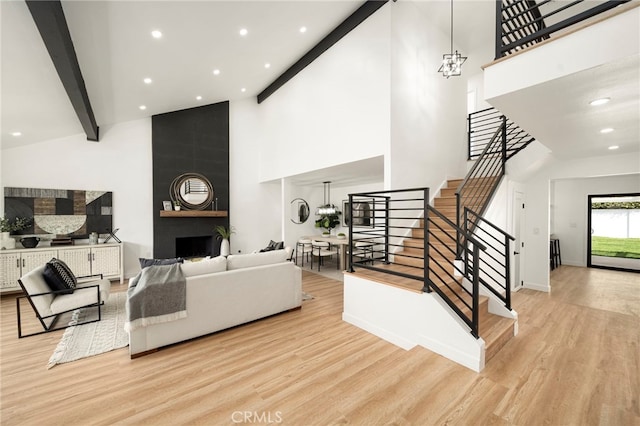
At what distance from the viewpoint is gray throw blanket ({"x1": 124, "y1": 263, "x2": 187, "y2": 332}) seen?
2.78 metres

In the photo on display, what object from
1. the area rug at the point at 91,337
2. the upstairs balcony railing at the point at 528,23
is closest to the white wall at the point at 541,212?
the upstairs balcony railing at the point at 528,23

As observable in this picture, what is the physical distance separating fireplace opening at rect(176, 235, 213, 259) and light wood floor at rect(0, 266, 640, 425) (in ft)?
11.2

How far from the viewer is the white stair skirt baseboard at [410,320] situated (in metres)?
2.54

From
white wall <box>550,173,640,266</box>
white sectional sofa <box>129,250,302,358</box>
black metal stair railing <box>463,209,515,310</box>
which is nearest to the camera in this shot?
white sectional sofa <box>129,250,302,358</box>

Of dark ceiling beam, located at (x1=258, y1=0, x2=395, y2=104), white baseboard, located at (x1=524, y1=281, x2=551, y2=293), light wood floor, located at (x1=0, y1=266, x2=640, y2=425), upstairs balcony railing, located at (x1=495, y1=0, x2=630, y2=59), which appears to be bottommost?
white baseboard, located at (x1=524, y1=281, x2=551, y2=293)

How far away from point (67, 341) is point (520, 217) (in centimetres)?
756

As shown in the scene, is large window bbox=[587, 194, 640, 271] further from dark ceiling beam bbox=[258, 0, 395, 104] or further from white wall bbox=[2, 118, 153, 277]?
white wall bbox=[2, 118, 153, 277]

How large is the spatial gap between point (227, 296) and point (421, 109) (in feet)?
15.0

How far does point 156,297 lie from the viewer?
2.87 meters

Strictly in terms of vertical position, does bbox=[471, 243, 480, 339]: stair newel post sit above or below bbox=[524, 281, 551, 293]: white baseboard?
above

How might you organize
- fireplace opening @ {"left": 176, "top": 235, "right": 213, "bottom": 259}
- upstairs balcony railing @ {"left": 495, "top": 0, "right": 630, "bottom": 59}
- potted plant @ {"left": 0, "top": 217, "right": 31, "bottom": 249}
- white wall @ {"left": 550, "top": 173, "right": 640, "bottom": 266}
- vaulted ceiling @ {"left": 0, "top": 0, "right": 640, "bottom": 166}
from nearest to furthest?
upstairs balcony railing @ {"left": 495, "top": 0, "right": 630, "bottom": 59}
vaulted ceiling @ {"left": 0, "top": 0, "right": 640, "bottom": 166}
potted plant @ {"left": 0, "top": 217, "right": 31, "bottom": 249}
fireplace opening @ {"left": 176, "top": 235, "right": 213, "bottom": 259}
white wall @ {"left": 550, "top": 173, "right": 640, "bottom": 266}

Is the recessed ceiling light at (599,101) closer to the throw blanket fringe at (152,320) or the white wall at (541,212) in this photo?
the white wall at (541,212)

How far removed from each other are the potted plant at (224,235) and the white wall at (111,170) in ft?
5.19

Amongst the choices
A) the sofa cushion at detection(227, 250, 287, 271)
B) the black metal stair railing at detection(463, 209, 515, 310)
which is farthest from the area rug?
the black metal stair railing at detection(463, 209, 515, 310)
